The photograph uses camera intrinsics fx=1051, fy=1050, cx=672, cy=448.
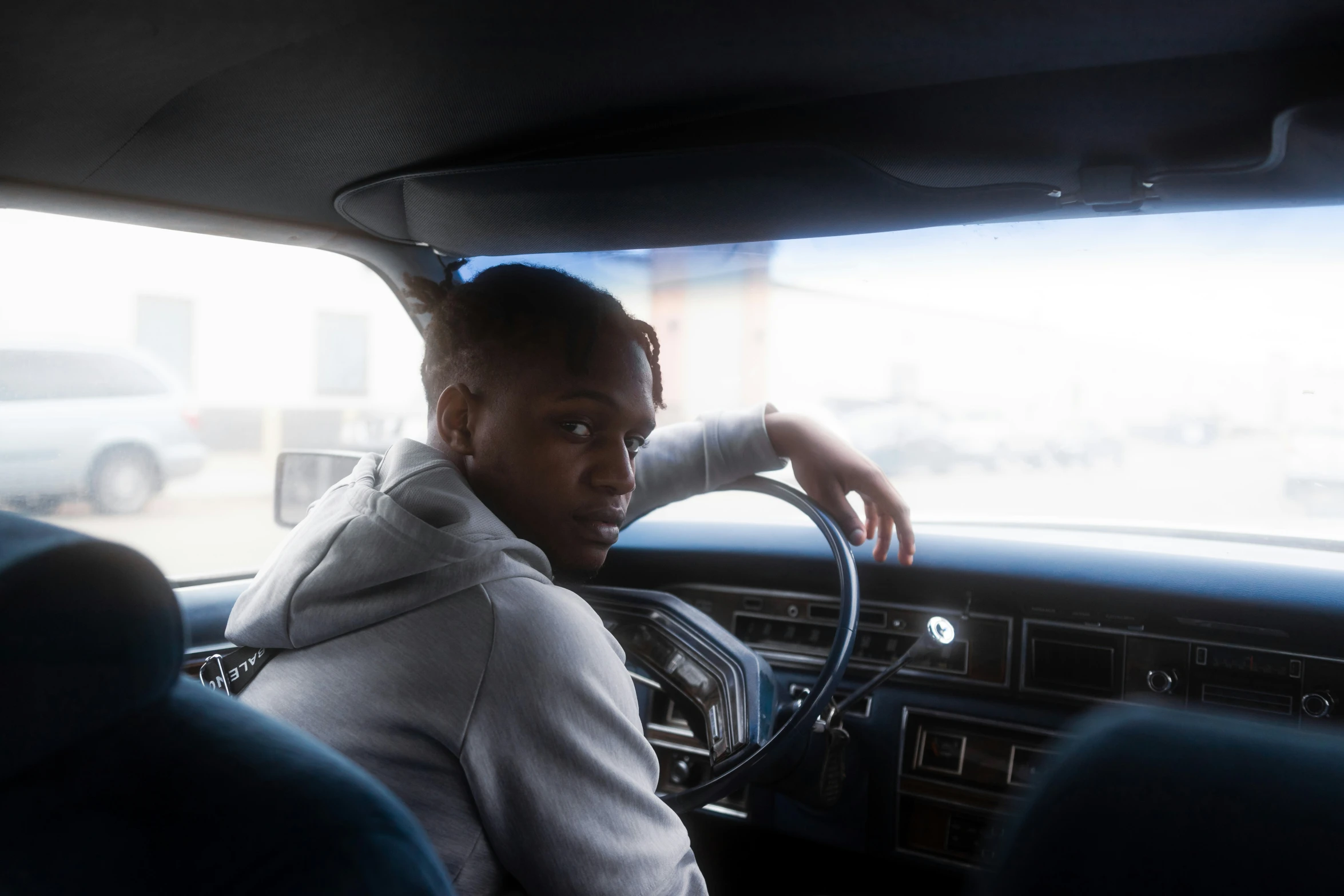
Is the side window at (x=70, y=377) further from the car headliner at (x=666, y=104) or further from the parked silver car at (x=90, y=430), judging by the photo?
the car headliner at (x=666, y=104)

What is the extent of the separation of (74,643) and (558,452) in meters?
1.05

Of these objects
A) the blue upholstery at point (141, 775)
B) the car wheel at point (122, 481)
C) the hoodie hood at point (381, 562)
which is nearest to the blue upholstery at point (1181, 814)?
the blue upholstery at point (141, 775)

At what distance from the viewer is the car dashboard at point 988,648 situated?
93.2 inches

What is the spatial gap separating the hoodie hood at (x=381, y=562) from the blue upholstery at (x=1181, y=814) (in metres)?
0.83

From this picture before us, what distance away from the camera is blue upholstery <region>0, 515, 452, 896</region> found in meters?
0.74

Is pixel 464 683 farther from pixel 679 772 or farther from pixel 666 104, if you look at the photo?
pixel 679 772

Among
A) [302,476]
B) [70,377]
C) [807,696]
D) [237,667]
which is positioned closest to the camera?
[237,667]

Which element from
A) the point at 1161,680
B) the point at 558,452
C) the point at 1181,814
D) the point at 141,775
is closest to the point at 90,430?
the point at 558,452

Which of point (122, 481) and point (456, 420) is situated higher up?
point (456, 420)

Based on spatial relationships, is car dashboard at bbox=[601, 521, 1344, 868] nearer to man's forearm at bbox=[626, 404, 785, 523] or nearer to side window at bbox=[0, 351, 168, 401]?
man's forearm at bbox=[626, 404, 785, 523]

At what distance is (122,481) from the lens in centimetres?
314

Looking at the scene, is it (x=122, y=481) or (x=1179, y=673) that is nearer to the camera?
(x=1179, y=673)

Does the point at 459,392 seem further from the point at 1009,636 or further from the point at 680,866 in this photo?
the point at 1009,636

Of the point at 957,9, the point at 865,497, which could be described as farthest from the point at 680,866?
the point at 957,9
